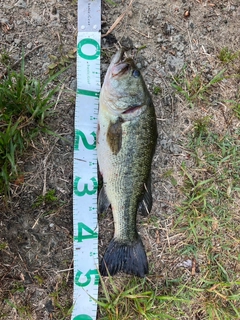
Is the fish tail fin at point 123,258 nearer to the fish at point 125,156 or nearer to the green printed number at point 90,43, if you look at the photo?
the fish at point 125,156

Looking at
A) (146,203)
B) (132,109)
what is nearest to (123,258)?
(146,203)

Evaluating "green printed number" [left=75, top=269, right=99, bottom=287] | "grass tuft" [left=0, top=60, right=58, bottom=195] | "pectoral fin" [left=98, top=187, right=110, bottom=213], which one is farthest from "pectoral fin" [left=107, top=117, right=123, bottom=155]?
"green printed number" [left=75, top=269, right=99, bottom=287]

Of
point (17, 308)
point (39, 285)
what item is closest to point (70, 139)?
point (39, 285)

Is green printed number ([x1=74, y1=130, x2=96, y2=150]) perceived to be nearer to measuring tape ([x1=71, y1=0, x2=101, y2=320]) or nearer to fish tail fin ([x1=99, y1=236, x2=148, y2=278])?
measuring tape ([x1=71, y1=0, x2=101, y2=320])

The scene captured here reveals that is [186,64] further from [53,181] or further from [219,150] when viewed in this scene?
[53,181]

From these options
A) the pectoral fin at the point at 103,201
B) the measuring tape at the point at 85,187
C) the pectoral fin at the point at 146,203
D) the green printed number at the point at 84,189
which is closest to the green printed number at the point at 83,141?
the measuring tape at the point at 85,187

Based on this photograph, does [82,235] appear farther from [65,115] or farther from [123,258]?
[65,115]

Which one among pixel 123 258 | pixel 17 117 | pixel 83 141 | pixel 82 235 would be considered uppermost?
pixel 17 117
